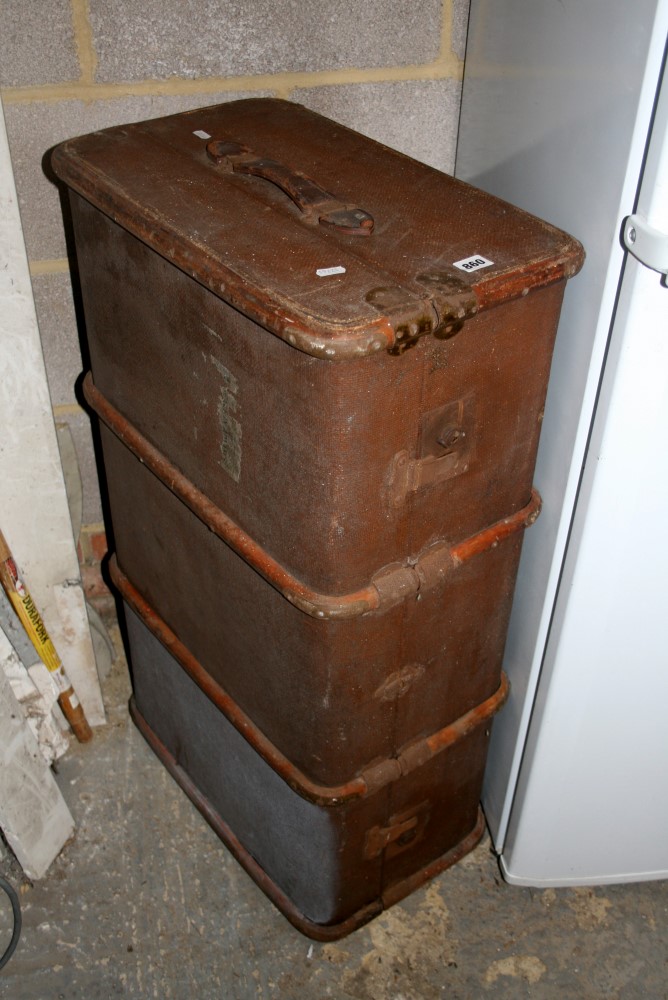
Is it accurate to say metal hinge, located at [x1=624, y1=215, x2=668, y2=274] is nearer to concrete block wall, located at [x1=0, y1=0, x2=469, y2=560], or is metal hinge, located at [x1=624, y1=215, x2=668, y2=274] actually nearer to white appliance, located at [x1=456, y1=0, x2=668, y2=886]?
white appliance, located at [x1=456, y1=0, x2=668, y2=886]

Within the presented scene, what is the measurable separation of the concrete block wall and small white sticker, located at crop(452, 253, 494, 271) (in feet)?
2.04

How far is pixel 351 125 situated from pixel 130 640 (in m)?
0.92

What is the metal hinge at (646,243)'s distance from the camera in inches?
38.1

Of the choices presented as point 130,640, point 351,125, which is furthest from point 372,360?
point 130,640

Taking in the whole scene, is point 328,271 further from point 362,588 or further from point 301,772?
point 301,772

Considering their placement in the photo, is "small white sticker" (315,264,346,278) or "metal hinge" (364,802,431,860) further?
"metal hinge" (364,802,431,860)

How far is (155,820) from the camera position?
171 cm

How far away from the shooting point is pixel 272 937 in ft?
5.07

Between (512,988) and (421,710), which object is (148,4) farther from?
(512,988)

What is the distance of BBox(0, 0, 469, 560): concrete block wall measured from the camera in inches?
55.4

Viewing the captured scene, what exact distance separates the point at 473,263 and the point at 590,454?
0.91 ft

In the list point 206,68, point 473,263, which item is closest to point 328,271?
point 473,263

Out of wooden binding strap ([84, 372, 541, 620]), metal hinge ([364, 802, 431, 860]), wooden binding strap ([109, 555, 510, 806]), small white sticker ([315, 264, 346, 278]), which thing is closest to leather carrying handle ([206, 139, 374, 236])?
small white sticker ([315, 264, 346, 278])

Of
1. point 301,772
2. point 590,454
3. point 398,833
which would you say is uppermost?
point 590,454
